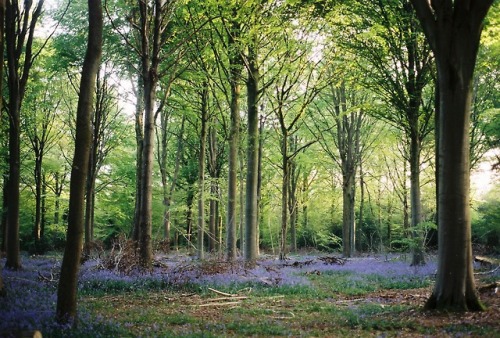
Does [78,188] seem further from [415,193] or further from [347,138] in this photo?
[347,138]

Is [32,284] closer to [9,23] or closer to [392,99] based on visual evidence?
[9,23]

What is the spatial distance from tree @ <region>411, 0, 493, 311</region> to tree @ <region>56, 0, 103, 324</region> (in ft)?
18.1

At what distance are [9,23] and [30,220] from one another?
28954 mm

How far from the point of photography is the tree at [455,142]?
7.28 meters

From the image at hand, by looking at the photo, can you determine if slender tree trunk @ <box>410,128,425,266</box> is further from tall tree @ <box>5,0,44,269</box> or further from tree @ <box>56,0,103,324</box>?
tall tree @ <box>5,0,44,269</box>

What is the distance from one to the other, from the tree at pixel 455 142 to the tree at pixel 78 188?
553 cm

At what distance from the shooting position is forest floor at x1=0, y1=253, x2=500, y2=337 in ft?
20.0

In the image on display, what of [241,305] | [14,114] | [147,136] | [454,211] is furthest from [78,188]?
[14,114]

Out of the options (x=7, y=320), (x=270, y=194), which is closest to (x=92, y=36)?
(x=7, y=320)

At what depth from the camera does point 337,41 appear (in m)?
16.5

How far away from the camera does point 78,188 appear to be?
612cm

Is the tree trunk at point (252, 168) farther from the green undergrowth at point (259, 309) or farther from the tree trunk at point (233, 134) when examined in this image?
the green undergrowth at point (259, 309)

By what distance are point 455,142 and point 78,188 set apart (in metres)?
6.18

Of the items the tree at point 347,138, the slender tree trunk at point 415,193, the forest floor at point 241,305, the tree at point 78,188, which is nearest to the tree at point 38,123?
the forest floor at point 241,305
